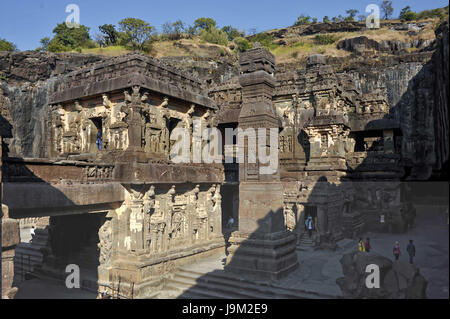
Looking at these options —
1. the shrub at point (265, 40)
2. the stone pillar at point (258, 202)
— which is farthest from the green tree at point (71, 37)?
the stone pillar at point (258, 202)

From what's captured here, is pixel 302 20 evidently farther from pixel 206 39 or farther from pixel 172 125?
pixel 172 125

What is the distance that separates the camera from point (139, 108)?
43.8ft

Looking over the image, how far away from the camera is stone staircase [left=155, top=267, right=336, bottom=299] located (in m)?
10.2

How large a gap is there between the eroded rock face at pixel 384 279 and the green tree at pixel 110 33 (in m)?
77.9

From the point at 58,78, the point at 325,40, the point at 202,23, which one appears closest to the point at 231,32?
the point at 202,23

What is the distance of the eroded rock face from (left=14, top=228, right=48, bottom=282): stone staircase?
14.0 meters

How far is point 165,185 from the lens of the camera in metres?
13.7

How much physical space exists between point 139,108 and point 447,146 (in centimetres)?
1136

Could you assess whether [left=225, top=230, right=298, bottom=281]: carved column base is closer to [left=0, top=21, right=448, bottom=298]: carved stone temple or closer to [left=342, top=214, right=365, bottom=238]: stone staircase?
[left=0, top=21, right=448, bottom=298]: carved stone temple

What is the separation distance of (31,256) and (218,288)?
429 inches

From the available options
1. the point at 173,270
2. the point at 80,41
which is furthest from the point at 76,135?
the point at 80,41

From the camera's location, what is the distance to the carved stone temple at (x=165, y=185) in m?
11.0

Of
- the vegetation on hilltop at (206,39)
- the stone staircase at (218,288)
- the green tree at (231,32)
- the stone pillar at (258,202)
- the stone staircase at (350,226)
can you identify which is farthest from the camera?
the green tree at (231,32)

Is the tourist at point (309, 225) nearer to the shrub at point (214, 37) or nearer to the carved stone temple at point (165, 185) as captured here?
the carved stone temple at point (165, 185)
